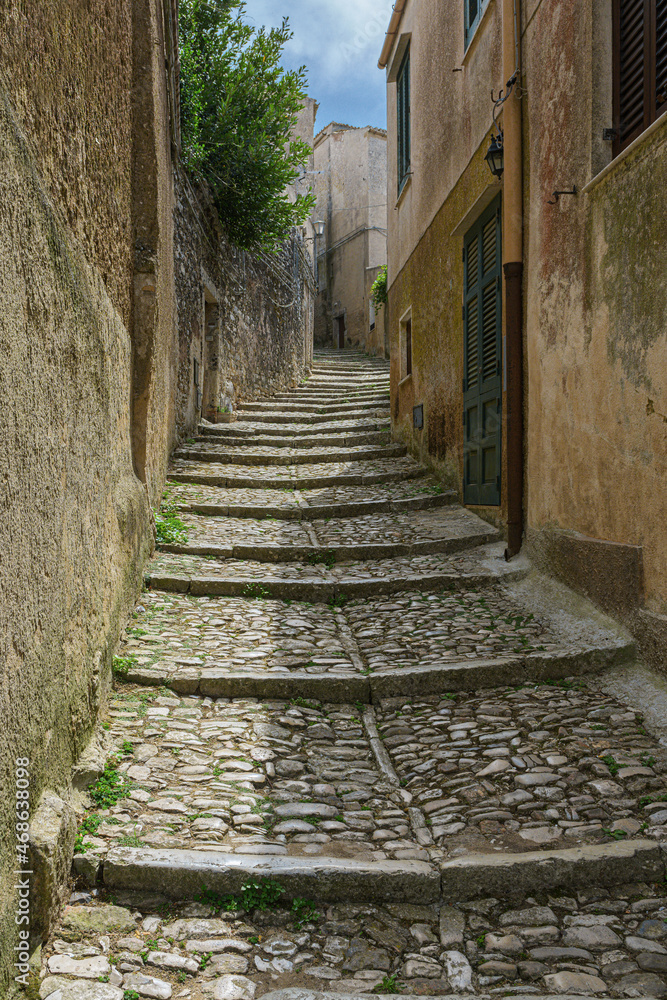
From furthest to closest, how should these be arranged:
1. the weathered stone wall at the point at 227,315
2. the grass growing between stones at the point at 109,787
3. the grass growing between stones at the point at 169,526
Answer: the weathered stone wall at the point at 227,315
the grass growing between stones at the point at 169,526
the grass growing between stones at the point at 109,787

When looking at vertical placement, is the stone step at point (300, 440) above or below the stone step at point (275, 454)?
above

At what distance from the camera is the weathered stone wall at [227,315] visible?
29.2 feet

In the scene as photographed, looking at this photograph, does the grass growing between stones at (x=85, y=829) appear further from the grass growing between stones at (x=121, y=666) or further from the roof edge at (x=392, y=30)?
the roof edge at (x=392, y=30)

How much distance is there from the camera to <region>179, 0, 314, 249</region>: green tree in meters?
10.5

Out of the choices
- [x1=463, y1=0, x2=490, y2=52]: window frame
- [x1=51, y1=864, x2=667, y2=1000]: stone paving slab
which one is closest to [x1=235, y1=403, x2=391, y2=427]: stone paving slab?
[x1=463, y1=0, x2=490, y2=52]: window frame

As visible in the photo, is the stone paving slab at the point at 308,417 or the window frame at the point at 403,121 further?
the stone paving slab at the point at 308,417

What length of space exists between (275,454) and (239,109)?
5376 millimetres

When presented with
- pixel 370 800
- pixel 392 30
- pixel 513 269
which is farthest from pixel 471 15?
pixel 370 800

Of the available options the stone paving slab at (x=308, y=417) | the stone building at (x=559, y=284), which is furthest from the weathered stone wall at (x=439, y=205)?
the stone paving slab at (x=308, y=417)

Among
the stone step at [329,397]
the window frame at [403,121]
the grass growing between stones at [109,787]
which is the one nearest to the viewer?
the grass growing between stones at [109,787]

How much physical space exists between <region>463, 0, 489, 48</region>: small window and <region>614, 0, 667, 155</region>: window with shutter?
260 cm

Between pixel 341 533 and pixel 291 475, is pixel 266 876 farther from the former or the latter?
pixel 291 475

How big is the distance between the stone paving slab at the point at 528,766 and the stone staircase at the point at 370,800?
10mm

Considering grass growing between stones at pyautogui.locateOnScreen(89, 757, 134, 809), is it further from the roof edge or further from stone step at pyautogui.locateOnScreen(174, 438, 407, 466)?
the roof edge
